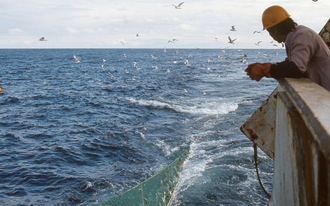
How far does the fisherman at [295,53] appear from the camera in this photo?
296cm

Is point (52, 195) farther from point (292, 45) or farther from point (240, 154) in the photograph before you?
point (292, 45)

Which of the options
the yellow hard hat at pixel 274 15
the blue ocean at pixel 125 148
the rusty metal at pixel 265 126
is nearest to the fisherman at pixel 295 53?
the yellow hard hat at pixel 274 15

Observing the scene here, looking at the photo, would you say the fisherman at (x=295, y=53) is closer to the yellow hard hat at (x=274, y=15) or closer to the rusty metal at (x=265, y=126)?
the yellow hard hat at (x=274, y=15)

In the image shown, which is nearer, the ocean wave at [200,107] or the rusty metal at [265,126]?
the rusty metal at [265,126]

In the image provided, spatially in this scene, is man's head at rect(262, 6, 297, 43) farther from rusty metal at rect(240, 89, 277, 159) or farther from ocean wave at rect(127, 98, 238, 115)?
ocean wave at rect(127, 98, 238, 115)

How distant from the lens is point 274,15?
10.8ft

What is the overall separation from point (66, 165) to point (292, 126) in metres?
13.6

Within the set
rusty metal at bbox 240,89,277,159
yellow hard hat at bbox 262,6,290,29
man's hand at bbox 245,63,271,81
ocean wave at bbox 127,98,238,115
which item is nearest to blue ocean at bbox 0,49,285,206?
ocean wave at bbox 127,98,238,115

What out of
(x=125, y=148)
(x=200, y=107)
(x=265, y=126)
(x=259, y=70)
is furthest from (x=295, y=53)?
(x=200, y=107)

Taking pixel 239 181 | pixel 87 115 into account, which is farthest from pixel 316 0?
pixel 87 115

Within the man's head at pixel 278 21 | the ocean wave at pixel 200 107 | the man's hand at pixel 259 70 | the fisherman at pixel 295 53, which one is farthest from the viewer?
the ocean wave at pixel 200 107

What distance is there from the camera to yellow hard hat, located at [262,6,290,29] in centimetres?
329

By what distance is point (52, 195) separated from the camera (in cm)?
1152

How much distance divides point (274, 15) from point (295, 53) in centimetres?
54
